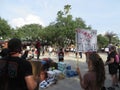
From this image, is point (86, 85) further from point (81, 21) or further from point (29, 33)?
point (29, 33)

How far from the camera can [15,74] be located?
4.56 metres

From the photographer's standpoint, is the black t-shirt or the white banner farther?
the white banner

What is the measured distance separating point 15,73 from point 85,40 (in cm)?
477

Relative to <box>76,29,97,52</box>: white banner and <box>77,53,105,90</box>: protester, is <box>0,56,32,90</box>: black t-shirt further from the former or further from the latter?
<box>76,29,97,52</box>: white banner

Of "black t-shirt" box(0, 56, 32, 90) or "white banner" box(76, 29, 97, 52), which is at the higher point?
"white banner" box(76, 29, 97, 52)

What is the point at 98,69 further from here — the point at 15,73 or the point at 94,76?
the point at 15,73

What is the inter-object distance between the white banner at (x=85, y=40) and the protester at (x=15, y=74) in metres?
4.55

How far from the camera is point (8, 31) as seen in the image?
249 feet

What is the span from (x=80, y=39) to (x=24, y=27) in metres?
122

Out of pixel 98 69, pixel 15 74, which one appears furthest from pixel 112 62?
pixel 15 74

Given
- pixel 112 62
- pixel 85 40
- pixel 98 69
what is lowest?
pixel 112 62

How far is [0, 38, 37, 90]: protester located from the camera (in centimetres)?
456

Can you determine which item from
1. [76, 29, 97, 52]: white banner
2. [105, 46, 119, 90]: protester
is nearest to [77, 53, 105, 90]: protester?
[76, 29, 97, 52]: white banner

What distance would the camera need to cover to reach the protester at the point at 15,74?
15.0 feet
